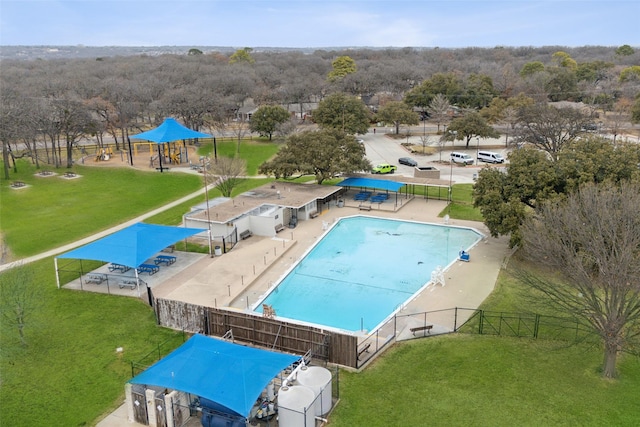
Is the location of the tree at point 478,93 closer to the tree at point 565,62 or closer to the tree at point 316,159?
the tree at point 565,62

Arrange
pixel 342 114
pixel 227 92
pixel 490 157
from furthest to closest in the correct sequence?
pixel 227 92 → pixel 342 114 → pixel 490 157

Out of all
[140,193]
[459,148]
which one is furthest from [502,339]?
[459,148]

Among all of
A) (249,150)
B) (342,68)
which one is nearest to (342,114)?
(249,150)

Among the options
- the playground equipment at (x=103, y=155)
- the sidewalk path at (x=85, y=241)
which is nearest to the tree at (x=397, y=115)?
the playground equipment at (x=103, y=155)

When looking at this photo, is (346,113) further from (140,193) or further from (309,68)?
(309,68)

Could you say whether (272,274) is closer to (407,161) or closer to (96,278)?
(96,278)

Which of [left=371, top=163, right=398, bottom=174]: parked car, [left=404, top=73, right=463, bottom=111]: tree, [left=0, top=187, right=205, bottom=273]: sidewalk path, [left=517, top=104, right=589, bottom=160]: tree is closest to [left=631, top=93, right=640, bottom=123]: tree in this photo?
[left=517, top=104, right=589, bottom=160]: tree
